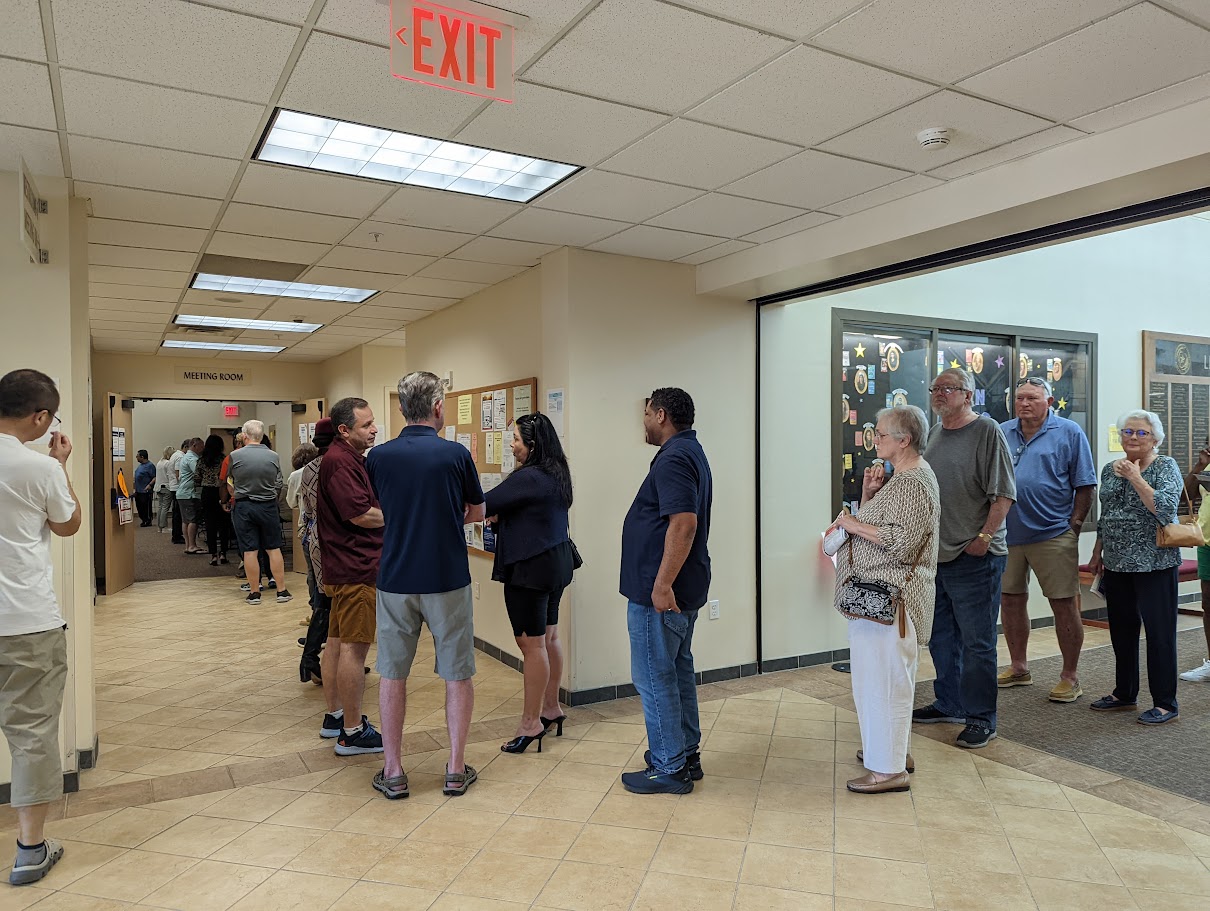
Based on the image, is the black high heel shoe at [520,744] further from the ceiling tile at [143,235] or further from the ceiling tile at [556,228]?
the ceiling tile at [143,235]

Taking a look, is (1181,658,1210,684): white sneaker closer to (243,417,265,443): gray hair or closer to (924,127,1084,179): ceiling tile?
(924,127,1084,179): ceiling tile

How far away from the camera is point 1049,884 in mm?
2695

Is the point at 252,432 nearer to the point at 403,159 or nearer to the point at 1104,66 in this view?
the point at 403,159

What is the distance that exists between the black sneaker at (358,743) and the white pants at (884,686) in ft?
7.27

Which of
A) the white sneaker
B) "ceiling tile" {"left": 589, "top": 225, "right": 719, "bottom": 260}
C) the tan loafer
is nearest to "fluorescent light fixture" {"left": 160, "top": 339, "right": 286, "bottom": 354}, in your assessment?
"ceiling tile" {"left": 589, "top": 225, "right": 719, "bottom": 260}

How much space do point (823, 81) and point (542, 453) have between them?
192cm

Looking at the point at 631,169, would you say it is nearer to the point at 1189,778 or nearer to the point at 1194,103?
the point at 1194,103

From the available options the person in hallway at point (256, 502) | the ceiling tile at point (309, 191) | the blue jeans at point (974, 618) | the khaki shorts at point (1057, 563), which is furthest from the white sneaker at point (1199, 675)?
the person in hallway at point (256, 502)

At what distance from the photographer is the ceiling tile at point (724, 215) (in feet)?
12.9

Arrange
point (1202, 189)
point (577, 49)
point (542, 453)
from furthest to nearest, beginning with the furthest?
point (542, 453)
point (1202, 189)
point (577, 49)

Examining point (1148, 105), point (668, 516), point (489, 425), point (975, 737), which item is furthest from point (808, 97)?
point (489, 425)

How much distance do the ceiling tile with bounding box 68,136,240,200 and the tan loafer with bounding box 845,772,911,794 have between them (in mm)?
3622

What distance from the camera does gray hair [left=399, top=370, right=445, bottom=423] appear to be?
3.47 metres

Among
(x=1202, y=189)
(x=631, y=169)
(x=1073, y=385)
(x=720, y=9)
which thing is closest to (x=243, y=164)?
(x=631, y=169)
